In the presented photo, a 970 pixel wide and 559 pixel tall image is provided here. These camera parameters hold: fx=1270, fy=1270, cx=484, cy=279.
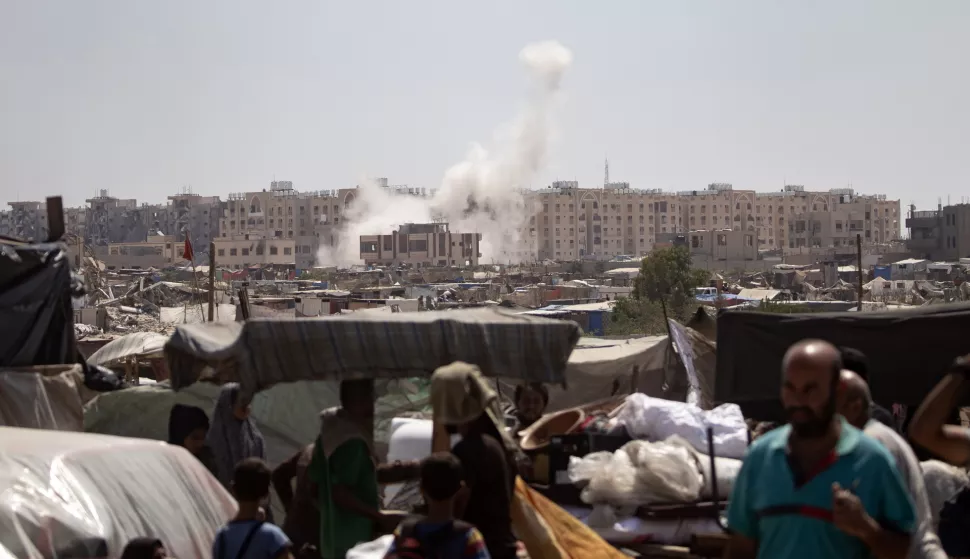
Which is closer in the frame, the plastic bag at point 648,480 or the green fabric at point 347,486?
the green fabric at point 347,486

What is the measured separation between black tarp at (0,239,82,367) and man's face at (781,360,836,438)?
6.63 meters

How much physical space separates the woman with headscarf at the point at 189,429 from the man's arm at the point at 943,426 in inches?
137

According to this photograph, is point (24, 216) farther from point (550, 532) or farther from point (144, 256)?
point (550, 532)

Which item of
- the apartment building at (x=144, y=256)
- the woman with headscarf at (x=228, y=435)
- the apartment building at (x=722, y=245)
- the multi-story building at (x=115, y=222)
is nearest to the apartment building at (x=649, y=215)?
the apartment building at (x=722, y=245)

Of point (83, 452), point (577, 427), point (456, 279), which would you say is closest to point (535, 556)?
point (577, 427)

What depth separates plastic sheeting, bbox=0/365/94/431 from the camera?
809 centimetres

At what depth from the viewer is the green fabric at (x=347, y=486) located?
201 inches

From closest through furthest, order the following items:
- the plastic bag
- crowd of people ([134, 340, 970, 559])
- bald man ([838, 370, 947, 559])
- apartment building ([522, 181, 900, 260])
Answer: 1. crowd of people ([134, 340, 970, 559])
2. bald man ([838, 370, 947, 559])
3. the plastic bag
4. apartment building ([522, 181, 900, 260])

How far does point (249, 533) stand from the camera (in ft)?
14.1

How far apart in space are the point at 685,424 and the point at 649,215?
13885cm

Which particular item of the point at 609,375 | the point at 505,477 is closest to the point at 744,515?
the point at 505,477

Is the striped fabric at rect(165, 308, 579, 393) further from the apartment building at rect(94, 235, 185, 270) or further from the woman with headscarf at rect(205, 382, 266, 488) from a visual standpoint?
the apartment building at rect(94, 235, 185, 270)

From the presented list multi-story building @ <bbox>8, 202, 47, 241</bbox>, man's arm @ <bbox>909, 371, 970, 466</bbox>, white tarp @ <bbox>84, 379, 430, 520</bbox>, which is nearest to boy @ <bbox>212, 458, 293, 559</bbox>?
man's arm @ <bbox>909, 371, 970, 466</bbox>

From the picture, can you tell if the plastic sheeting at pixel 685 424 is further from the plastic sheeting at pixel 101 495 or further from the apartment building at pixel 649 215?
the apartment building at pixel 649 215
